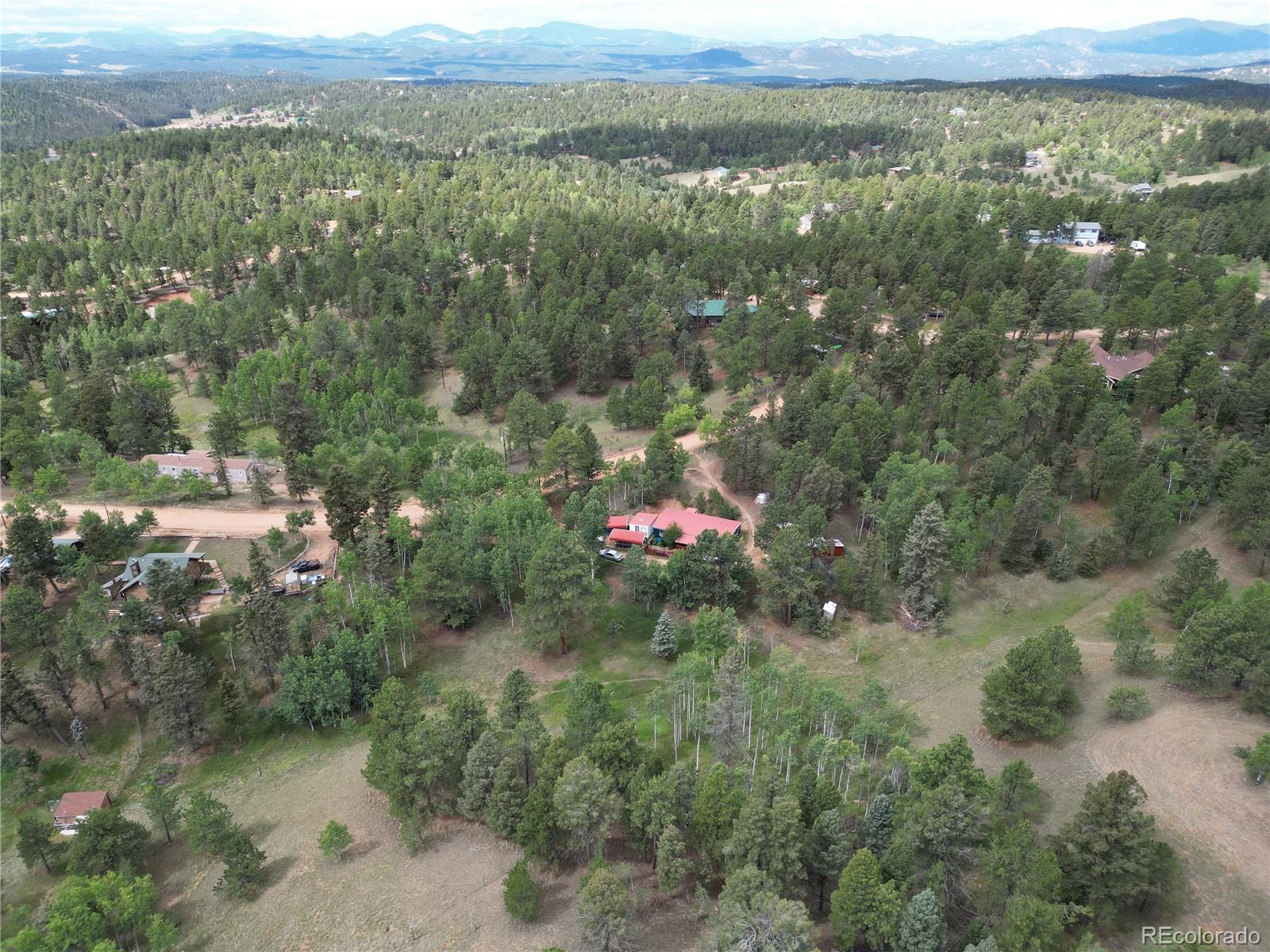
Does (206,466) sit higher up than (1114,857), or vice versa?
(1114,857)

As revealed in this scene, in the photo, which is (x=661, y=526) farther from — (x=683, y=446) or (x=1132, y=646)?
(x=1132, y=646)

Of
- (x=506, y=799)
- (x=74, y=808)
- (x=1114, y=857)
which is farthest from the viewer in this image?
(x=74, y=808)

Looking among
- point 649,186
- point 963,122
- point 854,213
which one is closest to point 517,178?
point 649,186

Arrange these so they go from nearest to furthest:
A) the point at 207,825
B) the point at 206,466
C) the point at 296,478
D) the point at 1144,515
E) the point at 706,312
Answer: the point at 207,825, the point at 1144,515, the point at 296,478, the point at 206,466, the point at 706,312

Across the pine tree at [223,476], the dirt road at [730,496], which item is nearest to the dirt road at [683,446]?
the dirt road at [730,496]

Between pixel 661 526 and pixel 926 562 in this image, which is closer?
pixel 926 562

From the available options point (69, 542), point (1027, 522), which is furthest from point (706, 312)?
point (69, 542)

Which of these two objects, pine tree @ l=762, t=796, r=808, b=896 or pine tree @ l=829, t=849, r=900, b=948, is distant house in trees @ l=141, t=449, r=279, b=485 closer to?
pine tree @ l=762, t=796, r=808, b=896
